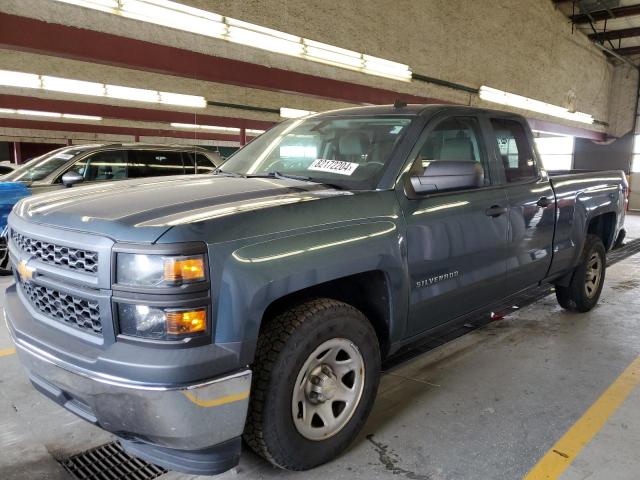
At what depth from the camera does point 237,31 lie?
741 centimetres

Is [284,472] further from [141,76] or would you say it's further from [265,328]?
[141,76]

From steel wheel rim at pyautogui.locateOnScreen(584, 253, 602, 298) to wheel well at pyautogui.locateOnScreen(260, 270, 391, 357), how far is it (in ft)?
9.79

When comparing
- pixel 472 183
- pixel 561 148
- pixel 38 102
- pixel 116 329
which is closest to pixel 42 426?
pixel 116 329

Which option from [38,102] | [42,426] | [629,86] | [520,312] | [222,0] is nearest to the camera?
[42,426]

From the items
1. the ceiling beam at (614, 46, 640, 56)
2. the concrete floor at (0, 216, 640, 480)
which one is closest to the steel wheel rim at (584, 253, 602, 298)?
the concrete floor at (0, 216, 640, 480)

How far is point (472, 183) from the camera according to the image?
3.00m

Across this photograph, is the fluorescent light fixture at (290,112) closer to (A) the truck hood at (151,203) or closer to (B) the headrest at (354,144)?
(B) the headrest at (354,144)

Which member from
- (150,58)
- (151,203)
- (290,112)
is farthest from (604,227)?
(290,112)

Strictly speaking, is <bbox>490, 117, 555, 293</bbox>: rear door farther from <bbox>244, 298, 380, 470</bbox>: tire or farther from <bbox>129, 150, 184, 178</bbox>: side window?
<bbox>129, 150, 184, 178</bbox>: side window

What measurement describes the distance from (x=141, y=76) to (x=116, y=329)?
10904mm

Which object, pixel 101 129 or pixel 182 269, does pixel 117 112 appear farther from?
pixel 182 269

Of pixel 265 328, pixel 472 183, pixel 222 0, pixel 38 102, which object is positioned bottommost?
pixel 265 328

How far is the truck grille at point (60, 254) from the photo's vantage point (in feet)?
6.42

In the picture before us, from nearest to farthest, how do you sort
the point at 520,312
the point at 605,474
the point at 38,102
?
the point at 605,474, the point at 520,312, the point at 38,102
